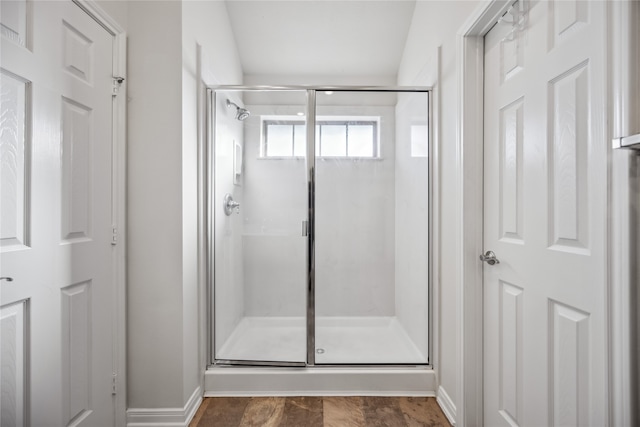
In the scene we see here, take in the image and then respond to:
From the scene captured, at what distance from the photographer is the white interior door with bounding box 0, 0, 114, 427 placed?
109 centimetres

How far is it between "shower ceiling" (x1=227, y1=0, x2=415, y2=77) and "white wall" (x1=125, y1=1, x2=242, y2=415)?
118 cm

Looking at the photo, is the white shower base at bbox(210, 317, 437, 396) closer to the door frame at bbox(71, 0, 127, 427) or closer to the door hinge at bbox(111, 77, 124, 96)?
the door frame at bbox(71, 0, 127, 427)

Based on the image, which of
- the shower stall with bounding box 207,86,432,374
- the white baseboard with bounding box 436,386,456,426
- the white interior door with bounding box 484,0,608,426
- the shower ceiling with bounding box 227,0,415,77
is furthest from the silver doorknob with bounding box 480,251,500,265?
the shower ceiling with bounding box 227,0,415,77

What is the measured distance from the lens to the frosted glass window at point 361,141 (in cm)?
223

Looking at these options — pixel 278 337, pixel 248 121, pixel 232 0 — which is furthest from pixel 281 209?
pixel 232 0

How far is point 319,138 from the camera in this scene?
216cm

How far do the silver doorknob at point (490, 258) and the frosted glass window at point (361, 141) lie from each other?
3.41 feet

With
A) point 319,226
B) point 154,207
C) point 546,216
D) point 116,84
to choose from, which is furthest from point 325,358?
point 116,84

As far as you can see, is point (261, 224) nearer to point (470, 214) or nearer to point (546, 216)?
point (470, 214)

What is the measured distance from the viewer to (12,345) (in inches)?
42.9

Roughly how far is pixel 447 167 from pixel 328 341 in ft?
4.24

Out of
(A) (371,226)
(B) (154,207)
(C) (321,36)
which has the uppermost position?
(C) (321,36)

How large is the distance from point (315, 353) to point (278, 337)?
274 millimetres

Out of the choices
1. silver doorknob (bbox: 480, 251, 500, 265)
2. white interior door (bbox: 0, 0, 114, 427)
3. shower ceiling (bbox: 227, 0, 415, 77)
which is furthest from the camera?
shower ceiling (bbox: 227, 0, 415, 77)
